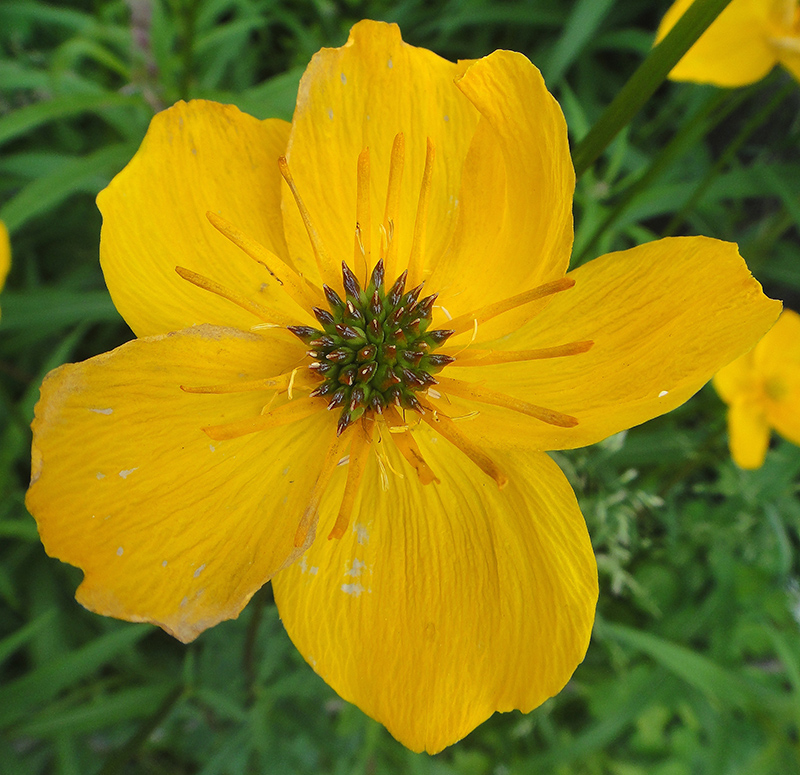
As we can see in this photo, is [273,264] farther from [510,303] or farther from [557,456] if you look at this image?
[557,456]

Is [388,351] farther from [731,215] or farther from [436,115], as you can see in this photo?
[731,215]

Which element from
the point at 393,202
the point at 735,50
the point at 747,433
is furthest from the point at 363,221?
the point at 747,433

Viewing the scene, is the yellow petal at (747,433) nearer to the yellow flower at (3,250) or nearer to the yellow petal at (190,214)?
the yellow petal at (190,214)

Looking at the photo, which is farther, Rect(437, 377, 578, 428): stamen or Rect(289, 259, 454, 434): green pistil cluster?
Rect(289, 259, 454, 434): green pistil cluster

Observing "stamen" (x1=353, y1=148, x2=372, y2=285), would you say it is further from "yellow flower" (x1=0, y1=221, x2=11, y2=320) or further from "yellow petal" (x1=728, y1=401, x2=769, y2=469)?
"yellow petal" (x1=728, y1=401, x2=769, y2=469)

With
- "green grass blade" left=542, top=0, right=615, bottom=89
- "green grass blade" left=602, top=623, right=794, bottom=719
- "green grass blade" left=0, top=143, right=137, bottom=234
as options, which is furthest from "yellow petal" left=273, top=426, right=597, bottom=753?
"green grass blade" left=542, top=0, right=615, bottom=89

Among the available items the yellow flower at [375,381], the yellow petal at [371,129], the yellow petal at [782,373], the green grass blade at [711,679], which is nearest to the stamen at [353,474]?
the yellow flower at [375,381]
